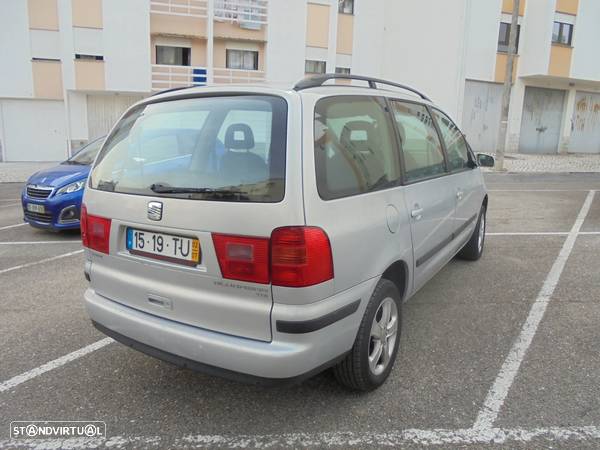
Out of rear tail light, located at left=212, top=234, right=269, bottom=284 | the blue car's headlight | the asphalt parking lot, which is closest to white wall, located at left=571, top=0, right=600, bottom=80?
the asphalt parking lot

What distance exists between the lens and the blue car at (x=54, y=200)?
6574 mm

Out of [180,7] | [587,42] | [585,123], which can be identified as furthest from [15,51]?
[585,123]

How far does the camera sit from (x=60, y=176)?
680 cm

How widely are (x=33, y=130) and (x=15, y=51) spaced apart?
3105 millimetres

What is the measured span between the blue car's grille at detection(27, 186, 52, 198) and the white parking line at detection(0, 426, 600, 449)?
15.6 feet

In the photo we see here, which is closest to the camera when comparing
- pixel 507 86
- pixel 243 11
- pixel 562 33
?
pixel 507 86

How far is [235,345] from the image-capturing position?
2.38 m

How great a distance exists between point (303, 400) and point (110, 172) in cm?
181

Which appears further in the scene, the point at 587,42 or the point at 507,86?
the point at 587,42

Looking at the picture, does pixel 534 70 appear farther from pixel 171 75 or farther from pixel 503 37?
pixel 171 75

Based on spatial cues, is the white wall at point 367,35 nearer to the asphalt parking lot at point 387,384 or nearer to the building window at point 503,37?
the building window at point 503,37

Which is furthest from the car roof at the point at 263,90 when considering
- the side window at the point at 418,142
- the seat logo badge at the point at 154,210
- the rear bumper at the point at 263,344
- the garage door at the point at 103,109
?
the garage door at the point at 103,109

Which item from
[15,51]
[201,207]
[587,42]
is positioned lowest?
[201,207]

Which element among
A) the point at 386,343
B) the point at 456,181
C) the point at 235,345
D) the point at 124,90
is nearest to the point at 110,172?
the point at 235,345
